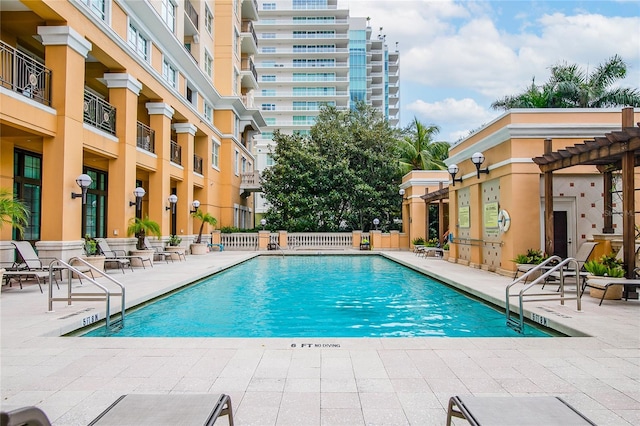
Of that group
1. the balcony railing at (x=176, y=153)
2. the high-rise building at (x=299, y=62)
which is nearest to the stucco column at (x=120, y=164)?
the balcony railing at (x=176, y=153)

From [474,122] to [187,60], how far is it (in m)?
29.0

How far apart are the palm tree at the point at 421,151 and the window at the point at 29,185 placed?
24.2m

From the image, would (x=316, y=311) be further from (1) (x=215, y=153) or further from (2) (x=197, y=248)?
(1) (x=215, y=153)

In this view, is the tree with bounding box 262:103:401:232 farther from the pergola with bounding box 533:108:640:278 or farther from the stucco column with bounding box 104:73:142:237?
the pergola with bounding box 533:108:640:278

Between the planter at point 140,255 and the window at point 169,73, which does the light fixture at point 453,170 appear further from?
the window at point 169,73

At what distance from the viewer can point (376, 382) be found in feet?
13.4

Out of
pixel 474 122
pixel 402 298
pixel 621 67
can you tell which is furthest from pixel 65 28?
pixel 474 122

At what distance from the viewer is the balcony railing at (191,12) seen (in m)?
23.9

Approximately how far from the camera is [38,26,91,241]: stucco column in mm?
11789

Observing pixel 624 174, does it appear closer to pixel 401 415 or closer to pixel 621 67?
pixel 401 415

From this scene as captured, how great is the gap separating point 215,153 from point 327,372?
26.3 metres

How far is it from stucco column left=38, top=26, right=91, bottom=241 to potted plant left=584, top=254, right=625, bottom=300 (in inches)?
Answer: 518

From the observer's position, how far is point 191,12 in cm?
2455

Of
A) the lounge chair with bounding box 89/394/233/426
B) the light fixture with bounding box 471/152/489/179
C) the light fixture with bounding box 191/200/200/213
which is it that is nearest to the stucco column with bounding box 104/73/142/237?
the light fixture with bounding box 191/200/200/213
